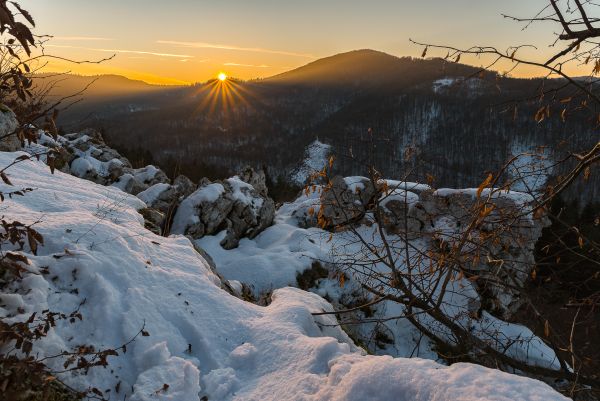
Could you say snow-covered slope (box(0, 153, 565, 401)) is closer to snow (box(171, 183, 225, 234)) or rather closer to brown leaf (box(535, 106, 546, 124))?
brown leaf (box(535, 106, 546, 124))

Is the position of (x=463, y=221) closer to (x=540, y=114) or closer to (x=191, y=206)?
(x=540, y=114)

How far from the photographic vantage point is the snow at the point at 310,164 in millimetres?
4435

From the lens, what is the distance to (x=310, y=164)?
117625 millimetres

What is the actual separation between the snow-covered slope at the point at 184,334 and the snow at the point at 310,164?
1863 mm

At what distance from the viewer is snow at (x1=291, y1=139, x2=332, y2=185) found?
175 inches

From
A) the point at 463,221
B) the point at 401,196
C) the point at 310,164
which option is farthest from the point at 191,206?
the point at 310,164

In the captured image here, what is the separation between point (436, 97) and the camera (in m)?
184

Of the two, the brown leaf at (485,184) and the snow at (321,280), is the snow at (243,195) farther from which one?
the brown leaf at (485,184)

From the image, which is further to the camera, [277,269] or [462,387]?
[277,269]

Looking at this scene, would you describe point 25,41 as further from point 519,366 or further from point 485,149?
point 485,149

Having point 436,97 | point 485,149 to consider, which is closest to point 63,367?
point 485,149

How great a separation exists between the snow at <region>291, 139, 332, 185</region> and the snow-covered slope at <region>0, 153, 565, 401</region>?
1.86 meters

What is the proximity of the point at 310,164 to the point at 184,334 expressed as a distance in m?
114

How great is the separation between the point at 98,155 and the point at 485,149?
147786 mm
